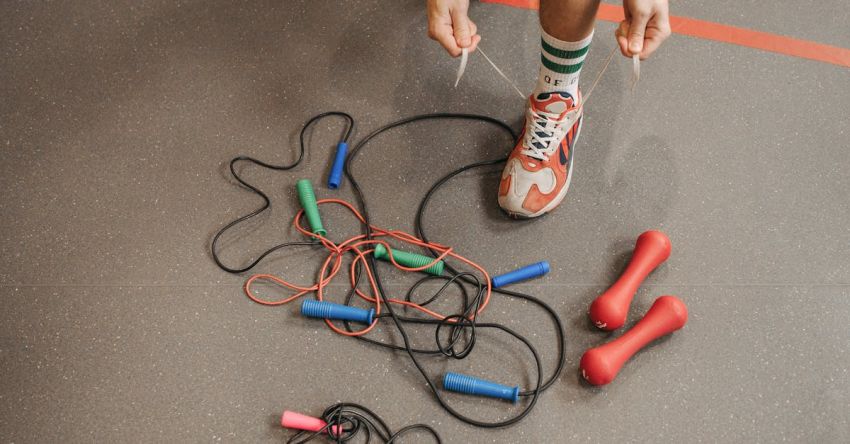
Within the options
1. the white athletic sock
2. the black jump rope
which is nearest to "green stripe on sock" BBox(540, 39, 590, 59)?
the white athletic sock

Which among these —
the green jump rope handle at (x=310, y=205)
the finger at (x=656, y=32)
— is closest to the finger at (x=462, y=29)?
the finger at (x=656, y=32)

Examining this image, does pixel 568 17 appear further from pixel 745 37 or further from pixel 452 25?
pixel 745 37

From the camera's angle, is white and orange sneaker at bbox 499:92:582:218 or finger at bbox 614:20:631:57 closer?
finger at bbox 614:20:631:57

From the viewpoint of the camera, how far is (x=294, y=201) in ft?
3.55

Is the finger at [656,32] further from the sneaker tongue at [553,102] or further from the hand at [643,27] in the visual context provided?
the sneaker tongue at [553,102]

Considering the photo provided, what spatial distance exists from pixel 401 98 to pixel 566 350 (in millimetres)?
548

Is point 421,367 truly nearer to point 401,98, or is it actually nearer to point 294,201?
point 294,201

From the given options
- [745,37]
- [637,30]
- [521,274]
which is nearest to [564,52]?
[637,30]

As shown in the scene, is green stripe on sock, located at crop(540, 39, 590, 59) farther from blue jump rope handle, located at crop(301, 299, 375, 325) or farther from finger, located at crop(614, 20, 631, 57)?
blue jump rope handle, located at crop(301, 299, 375, 325)

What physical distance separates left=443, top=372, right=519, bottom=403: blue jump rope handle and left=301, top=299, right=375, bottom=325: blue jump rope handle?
15 centimetres

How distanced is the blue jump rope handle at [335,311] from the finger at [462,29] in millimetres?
411

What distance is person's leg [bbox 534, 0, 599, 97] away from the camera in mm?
900

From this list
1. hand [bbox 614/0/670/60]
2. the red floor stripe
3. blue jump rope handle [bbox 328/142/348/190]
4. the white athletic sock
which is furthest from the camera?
the red floor stripe

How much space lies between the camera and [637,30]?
2.80ft
